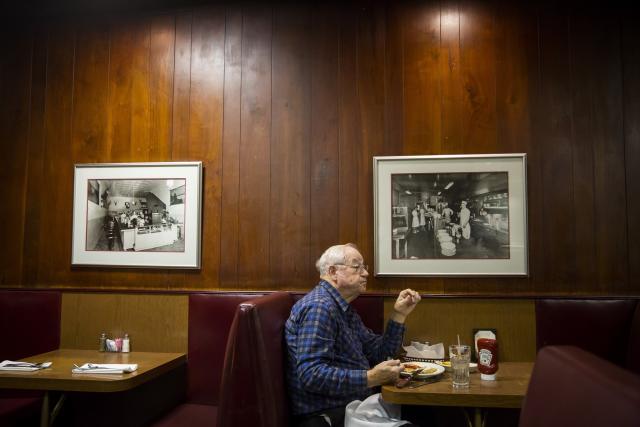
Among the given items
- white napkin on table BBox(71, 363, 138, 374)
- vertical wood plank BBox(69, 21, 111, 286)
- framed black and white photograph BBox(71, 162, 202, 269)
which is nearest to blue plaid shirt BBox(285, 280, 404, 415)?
white napkin on table BBox(71, 363, 138, 374)

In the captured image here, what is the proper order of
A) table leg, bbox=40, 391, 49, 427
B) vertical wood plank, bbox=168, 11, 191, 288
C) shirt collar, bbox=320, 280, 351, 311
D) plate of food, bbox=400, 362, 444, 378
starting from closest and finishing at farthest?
plate of food, bbox=400, 362, 444, 378, table leg, bbox=40, 391, 49, 427, shirt collar, bbox=320, 280, 351, 311, vertical wood plank, bbox=168, 11, 191, 288

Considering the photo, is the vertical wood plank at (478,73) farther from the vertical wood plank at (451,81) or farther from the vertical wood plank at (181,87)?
the vertical wood plank at (181,87)

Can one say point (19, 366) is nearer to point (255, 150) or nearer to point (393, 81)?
point (255, 150)

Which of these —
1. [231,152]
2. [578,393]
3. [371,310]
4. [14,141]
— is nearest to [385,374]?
[371,310]

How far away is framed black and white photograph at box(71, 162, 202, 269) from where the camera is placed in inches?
118

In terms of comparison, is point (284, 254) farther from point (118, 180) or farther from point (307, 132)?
point (118, 180)

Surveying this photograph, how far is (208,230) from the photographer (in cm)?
302

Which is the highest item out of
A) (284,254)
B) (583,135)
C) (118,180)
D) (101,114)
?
(101,114)

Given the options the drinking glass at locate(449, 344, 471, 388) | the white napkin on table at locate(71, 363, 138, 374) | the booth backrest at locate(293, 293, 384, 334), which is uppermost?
the booth backrest at locate(293, 293, 384, 334)

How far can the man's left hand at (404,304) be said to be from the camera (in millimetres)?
2537

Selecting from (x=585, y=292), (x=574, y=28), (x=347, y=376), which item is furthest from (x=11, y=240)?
(x=574, y=28)

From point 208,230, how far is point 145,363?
90 centimetres

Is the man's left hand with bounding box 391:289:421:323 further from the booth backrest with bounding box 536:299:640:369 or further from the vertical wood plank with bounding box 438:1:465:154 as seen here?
the vertical wood plank with bounding box 438:1:465:154

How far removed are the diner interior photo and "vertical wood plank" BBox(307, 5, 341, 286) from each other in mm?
13
